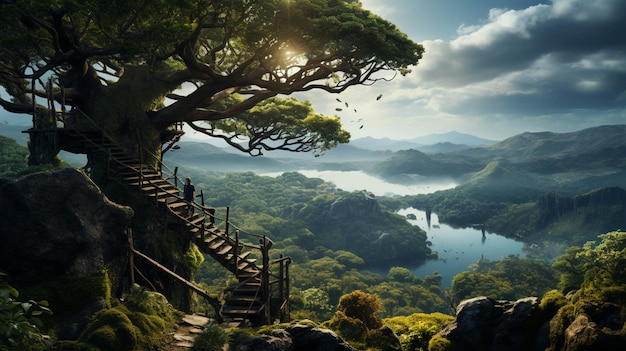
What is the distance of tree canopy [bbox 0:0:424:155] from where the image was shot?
45.7 feet

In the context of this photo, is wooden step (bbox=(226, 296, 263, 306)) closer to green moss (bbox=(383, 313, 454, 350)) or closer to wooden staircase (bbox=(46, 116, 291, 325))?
wooden staircase (bbox=(46, 116, 291, 325))

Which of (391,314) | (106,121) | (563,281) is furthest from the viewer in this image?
(391,314)

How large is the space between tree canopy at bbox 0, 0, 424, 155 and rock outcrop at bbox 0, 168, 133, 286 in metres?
6.06

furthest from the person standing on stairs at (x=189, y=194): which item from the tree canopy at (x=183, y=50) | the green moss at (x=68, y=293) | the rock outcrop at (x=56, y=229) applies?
the green moss at (x=68, y=293)

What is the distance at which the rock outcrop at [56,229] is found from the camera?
9328 millimetres

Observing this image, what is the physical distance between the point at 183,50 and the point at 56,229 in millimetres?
9572

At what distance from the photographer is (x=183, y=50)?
643 inches

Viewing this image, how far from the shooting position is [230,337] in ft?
33.4

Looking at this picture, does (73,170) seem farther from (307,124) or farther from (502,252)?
(502,252)

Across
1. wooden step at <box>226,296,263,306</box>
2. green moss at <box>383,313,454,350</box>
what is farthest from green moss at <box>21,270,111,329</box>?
green moss at <box>383,313,454,350</box>

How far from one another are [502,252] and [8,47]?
21052cm

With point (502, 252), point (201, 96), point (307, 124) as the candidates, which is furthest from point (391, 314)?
point (502, 252)

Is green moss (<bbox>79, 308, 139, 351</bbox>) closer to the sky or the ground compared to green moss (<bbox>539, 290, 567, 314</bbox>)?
closer to the sky

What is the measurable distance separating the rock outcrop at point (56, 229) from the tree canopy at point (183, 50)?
6.06 m
